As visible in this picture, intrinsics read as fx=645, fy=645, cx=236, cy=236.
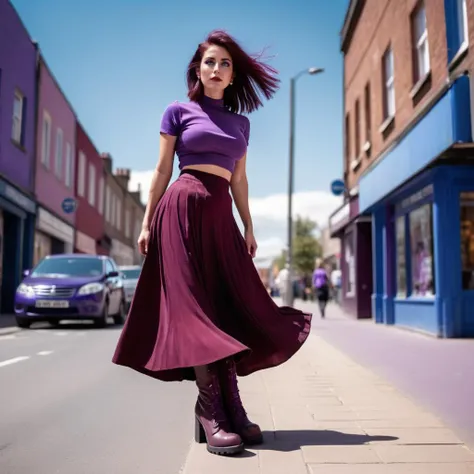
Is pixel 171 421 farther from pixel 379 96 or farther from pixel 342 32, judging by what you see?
pixel 342 32

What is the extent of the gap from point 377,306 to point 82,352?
28.4ft

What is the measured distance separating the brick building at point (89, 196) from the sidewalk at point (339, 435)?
2339 centimetres

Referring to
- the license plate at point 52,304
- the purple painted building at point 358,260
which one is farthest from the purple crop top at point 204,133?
the purple painted building at point 358,260

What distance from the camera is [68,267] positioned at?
45.4 feet

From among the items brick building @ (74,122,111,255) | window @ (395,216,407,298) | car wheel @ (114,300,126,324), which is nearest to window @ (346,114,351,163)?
window @ (395,216,407,298)

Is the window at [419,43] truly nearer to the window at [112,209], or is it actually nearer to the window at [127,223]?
the window at [112,209]

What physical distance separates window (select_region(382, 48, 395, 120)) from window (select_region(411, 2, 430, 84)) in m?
1.82

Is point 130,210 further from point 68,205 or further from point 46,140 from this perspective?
point 46,140

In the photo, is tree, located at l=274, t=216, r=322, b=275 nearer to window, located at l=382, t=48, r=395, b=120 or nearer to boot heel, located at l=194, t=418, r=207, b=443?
window, located at l=382, t=48, r=395, b=120

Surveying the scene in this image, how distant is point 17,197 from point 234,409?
16.6 meters

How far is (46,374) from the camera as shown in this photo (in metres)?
6.20

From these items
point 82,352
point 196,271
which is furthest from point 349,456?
point 82,352

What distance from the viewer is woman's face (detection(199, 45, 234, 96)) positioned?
3.50 metres

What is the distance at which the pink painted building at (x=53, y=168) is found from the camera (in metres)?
21.9
